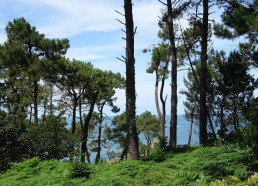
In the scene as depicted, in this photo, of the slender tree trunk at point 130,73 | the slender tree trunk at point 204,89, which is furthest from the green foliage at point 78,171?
the slender tree trunk at point 204,89

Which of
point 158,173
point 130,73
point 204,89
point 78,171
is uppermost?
point 130,73

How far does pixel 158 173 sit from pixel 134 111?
4.31 meters

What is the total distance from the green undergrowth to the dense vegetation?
0.08ft

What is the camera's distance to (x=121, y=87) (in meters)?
28.1

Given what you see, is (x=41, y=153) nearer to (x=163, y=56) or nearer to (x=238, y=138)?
(x=238, y=138)

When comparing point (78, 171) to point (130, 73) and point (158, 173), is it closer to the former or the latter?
point (158, 173)

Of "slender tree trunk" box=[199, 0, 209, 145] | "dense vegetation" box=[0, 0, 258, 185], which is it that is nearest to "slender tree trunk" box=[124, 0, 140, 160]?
"dense vegetation" box=[0, 0, 258, 185]

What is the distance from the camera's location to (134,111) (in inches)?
456

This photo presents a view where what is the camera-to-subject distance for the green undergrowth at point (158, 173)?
634cm

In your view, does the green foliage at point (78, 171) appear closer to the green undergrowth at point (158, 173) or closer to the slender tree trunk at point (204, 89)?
the green undergrowth at point (158, 173)

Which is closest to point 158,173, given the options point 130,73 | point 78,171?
point 78,171

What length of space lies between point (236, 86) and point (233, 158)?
12.5 m

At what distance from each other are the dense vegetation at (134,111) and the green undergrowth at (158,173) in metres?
0.02

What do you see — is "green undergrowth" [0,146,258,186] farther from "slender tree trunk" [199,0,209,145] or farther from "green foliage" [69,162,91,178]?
"slender tree trunk" [199,0,209,145]
